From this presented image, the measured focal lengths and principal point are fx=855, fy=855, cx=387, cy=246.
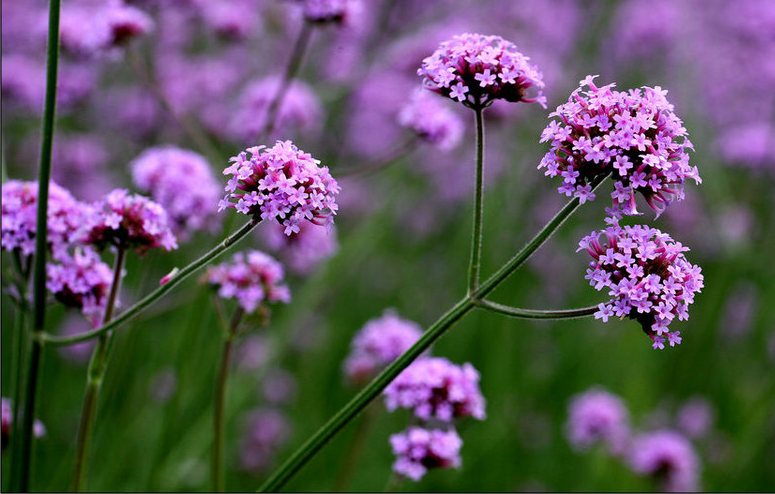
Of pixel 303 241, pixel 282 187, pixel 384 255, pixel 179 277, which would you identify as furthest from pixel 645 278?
pixel 384 255

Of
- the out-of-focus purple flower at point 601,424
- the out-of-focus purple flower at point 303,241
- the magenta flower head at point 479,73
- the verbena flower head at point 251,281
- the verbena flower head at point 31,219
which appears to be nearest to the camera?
the magenta flower head at point 479,73

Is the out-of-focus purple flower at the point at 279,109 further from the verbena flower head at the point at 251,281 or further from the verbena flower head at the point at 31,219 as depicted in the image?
the verbena flower head at the point at 31,219

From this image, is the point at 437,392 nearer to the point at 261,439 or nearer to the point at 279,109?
the point at 279,109

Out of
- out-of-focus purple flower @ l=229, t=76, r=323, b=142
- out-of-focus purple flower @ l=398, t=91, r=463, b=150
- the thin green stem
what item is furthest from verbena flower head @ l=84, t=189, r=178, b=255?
out-of-focus purple flower @ l=229, t=76, r=323, b=142

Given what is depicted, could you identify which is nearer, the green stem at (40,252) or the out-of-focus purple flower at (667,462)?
the green stem at (40,252)

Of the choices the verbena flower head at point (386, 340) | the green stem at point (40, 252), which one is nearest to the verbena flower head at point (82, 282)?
the green stem at point (40, 252)

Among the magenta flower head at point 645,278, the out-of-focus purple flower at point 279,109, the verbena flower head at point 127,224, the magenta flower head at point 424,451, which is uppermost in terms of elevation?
the out-of-focus purple flower at point 279,109

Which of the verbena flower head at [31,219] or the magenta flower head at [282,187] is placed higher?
the verbena flower head at [31,219]

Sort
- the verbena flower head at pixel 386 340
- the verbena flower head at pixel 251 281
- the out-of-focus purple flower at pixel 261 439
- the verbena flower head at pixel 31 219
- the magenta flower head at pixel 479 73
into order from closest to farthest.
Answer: the magenta flower head at pixel 479 73, the verbena flower head at pixel 31 219, the verbena flower head at pixel 251 281, the verbena flower head at pixel 386 340, the out-of-focus purple flower at pixel 261 439
